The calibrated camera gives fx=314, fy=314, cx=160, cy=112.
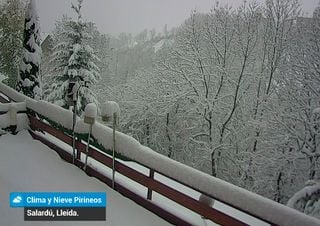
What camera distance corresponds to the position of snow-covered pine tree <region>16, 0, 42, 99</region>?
18.5 m

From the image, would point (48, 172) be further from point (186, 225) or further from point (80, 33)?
point (80, 33)

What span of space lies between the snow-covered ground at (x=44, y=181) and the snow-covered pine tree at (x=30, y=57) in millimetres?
11768

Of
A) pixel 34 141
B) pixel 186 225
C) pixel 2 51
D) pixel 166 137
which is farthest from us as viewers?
pixel 2 51

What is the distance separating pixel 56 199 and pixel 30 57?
1581 cm

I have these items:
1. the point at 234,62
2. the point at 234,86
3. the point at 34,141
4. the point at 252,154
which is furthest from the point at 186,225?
the point at 234,62

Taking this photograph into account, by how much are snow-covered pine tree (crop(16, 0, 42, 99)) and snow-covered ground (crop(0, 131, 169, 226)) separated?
11.8 metres

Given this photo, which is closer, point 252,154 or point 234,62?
point 252,154

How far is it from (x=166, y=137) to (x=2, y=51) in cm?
1648

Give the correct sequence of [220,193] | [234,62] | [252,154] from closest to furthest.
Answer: [220,193] < [252,154] < [234,62]

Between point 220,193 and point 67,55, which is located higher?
point 67,55

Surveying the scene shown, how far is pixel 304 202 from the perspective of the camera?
823cm

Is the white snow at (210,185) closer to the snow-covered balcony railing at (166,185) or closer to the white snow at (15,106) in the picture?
the snow-covered balcony railing at (166,185)

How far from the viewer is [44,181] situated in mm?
5641

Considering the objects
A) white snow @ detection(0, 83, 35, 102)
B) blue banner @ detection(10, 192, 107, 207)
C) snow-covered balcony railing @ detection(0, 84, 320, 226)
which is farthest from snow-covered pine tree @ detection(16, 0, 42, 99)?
blue banner @ detection(10, 192, 107, 207)
